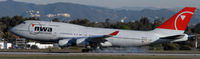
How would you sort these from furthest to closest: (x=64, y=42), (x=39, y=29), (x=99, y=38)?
(x=39, y=29) < (x=99, y=38) < (x=64, y=42)

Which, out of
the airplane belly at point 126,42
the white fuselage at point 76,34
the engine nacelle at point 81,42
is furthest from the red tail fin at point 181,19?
the engine nacelle at point 81,42

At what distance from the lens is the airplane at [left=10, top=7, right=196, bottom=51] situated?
55.1 m

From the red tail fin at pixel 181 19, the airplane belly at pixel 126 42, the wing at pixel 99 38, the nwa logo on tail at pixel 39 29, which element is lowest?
the airplane belly at pixel 126 42

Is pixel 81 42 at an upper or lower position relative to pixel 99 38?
lower

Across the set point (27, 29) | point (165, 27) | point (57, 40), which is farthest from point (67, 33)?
point (165, 27)

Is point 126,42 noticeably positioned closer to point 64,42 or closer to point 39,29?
point 64,42

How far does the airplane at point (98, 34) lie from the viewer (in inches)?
2169

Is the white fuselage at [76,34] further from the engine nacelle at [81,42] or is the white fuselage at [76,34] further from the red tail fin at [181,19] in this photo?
the red tail fin at [181,19]

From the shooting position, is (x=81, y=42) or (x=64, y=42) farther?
(x=81, y=42)

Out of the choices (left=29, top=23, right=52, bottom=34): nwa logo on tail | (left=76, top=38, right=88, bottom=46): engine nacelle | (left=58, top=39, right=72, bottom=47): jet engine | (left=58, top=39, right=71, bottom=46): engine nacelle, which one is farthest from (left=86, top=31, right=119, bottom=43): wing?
(left=29, top=23, right=52, bottom=34): nwa logo on tail

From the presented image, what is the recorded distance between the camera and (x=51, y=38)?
5541cm

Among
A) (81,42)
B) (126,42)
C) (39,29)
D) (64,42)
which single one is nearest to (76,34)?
(81,42)

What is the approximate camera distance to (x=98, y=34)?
56.1 meters

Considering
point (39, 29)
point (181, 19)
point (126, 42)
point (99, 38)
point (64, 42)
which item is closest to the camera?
point (64, 42)
